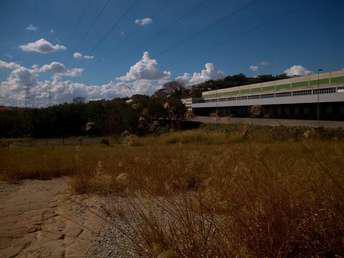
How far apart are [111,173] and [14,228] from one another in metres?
1.94

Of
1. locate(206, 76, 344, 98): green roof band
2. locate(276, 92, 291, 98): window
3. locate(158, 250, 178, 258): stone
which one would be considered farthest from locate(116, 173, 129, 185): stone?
locate(276, 92, 291, 98): window

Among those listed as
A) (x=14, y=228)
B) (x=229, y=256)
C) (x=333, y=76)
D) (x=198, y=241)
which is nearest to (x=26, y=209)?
(x=14, y=228)

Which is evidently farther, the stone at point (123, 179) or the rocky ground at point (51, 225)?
the stone at point (123, 179)

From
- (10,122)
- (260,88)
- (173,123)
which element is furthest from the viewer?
(10,122)

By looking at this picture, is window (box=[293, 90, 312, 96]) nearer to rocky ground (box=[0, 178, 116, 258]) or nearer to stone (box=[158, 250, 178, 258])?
rocky ground (box=[0, 178, 116, 258])

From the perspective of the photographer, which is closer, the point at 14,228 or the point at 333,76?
the point at 14,228

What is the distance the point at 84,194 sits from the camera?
172 inches

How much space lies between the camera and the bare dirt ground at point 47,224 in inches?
96.0

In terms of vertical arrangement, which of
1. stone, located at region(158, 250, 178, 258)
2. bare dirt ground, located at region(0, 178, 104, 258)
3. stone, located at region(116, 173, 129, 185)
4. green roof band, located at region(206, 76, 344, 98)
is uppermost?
green roof band, located at region(206, 76, 344, 98)

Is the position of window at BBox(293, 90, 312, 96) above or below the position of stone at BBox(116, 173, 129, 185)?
above

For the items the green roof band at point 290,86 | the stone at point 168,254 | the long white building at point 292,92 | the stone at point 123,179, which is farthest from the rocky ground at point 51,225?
the green roof band at point 290,86

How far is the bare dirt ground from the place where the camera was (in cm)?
244

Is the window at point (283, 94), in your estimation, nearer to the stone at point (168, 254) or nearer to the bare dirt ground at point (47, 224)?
the bare dirt ground at point (47, 224)

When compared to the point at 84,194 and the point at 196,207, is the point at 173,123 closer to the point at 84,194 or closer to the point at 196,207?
the point at 84,194
